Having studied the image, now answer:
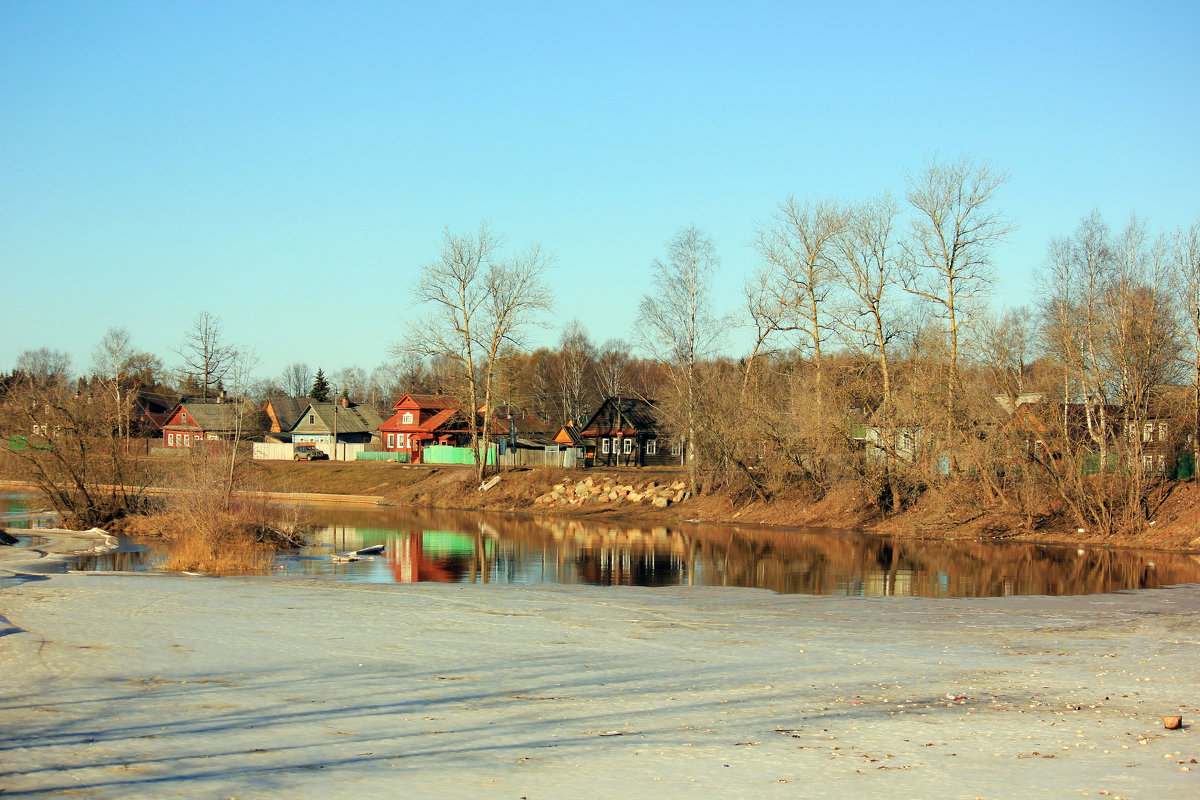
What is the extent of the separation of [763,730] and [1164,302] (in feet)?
113

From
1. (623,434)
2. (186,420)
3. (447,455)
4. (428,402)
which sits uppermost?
(428,402)

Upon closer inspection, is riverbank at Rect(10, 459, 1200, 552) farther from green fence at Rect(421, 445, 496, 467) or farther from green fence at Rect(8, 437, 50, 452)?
green fence at Rect(421, 445, 496, 467)

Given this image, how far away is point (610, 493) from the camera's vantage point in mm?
53281

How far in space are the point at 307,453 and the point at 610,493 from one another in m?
40.0

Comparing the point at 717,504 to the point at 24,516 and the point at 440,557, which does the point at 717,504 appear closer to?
the point at 440,557

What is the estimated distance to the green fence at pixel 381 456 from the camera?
264 ft

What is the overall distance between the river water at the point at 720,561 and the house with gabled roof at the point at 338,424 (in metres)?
53.7

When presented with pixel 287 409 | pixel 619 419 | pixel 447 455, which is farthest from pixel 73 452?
pixel 287 409

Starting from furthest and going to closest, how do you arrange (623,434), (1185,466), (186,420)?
(186,420) < (623,434) < (1185,466)

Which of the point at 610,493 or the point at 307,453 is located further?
the point at 307,453

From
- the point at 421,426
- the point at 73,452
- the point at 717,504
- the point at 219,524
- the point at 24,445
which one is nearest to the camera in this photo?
the point at 219,524

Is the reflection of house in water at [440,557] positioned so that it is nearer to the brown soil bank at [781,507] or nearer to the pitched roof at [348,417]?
the brown soil bank at [781,507]

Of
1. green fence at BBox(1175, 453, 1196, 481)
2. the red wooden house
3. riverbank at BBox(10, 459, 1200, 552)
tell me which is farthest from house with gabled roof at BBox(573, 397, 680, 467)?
green fence at BBox(1175, 453, 1196, 481)

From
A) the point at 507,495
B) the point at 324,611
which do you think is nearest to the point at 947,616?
the point at 324,611
